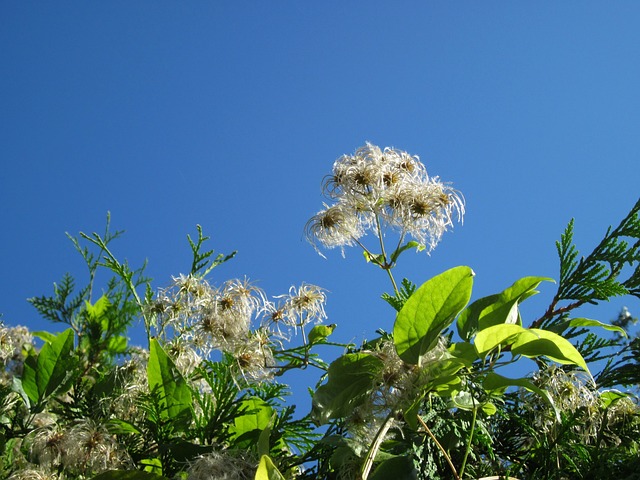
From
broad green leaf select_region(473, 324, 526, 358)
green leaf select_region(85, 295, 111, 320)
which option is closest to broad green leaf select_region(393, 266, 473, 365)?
broad green leaf select_region(473, 324, 526, 358)

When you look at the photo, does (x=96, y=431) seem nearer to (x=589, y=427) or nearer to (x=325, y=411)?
(x=325, y=411)

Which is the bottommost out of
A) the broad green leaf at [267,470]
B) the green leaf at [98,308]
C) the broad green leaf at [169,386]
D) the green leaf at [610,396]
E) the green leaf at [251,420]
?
the broad green leaf at [267,470]

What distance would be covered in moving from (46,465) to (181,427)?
0.34 m

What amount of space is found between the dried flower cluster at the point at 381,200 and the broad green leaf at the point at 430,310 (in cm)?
55

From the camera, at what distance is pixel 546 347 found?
105 cm

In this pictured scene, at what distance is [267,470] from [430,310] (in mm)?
314

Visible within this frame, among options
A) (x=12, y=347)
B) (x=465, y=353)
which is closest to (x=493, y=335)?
(x=465, y=353)

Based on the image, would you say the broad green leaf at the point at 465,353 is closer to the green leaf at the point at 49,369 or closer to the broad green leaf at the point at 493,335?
the broad green leaf at the point at 493,335

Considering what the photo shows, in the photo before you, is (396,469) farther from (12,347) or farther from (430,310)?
(12,347)

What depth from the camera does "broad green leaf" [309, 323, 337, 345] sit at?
1513mm

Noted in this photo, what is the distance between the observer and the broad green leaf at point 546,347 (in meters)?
1.03

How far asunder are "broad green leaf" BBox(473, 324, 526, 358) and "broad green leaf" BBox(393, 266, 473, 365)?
6 centimetres

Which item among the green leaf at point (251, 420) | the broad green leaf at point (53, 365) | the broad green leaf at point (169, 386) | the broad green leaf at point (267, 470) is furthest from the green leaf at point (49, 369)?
the broad green leaf at point (267, 470)

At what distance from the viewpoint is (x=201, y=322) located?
1462mm
